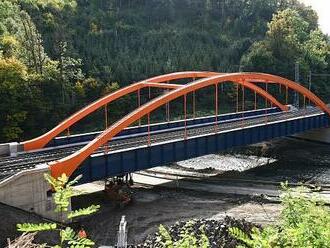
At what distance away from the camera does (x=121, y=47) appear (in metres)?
83.4

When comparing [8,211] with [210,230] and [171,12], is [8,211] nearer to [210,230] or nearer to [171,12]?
[210,230]

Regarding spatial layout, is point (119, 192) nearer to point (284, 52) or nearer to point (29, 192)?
point (29, 192)

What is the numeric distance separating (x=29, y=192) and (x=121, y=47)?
61008mm

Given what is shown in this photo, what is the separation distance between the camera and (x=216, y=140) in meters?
38.2

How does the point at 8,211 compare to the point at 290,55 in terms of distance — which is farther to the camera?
the point at 290,55

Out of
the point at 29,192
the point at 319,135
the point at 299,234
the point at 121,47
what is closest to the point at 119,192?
the point at 29,192

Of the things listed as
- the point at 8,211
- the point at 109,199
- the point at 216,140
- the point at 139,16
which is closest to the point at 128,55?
the point at 139,16

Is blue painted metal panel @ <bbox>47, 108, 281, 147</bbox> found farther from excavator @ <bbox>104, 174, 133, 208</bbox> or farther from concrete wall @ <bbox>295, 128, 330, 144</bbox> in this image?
concrete wall @ <bbox>295, 128, 330, 144</bbox>

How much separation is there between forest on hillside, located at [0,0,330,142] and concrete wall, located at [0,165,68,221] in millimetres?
23583

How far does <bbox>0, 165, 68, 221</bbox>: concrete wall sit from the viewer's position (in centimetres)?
2455

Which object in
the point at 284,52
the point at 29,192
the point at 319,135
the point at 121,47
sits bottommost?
the point at 319,135

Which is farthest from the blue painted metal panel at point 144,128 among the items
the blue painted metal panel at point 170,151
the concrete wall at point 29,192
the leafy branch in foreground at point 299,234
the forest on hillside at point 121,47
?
the leafy branch in foreground at point 299,234

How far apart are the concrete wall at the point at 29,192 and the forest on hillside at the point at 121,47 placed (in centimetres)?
2358

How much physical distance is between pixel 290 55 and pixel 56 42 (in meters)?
42.4
